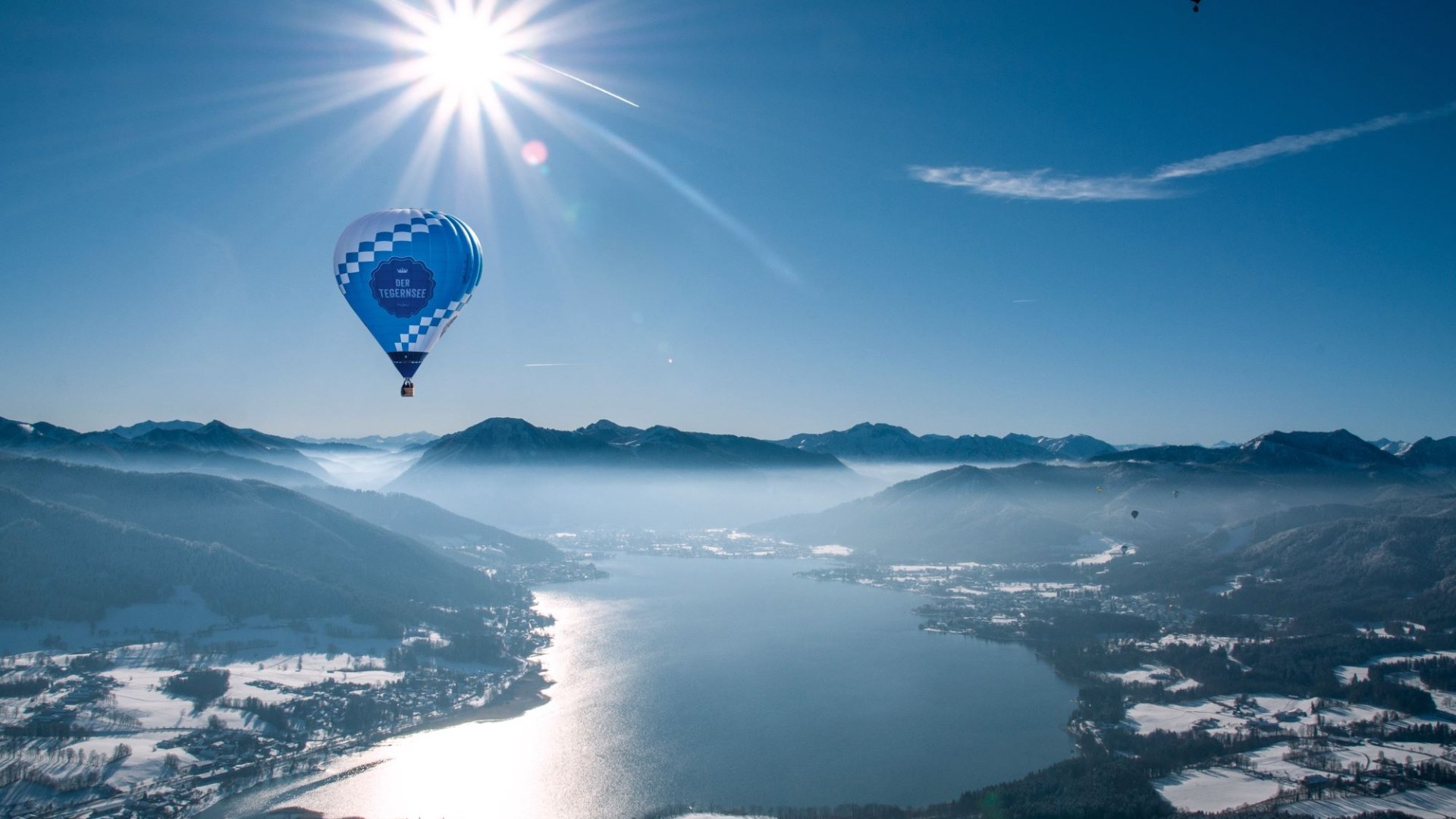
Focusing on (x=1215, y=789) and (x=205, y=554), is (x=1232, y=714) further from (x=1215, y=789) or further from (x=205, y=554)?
(x=205, y=554)

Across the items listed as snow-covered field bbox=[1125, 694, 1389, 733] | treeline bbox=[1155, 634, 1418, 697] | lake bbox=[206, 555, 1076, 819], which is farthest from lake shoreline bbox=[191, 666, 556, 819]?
treeline bbox=[1155, 634, 1418, 697]

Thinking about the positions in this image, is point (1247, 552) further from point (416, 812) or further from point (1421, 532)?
point (416, 812)

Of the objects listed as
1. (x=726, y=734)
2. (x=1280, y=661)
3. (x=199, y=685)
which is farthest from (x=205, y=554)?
(x=1280, y=661)

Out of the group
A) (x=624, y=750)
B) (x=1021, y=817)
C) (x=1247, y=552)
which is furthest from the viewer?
(x=1247, y=552)

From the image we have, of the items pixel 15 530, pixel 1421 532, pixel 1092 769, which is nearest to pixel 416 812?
pixel 1092 769

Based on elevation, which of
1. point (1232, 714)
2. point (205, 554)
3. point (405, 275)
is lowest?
point (1232, 714)

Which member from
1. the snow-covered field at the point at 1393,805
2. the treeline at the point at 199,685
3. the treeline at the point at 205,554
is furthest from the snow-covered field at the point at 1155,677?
the treeline at the point at 199,685
